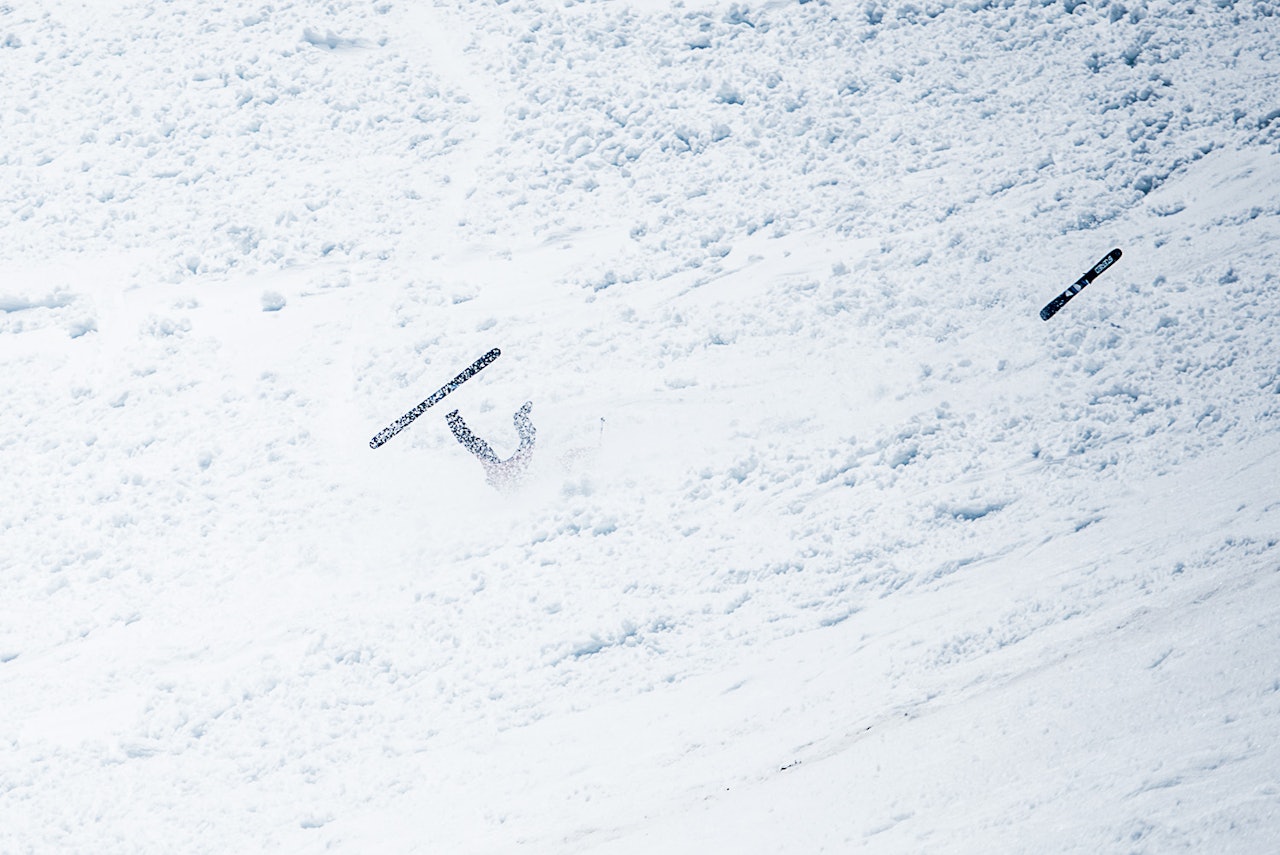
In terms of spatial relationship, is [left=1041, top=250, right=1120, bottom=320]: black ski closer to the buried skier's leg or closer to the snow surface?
the snow surface

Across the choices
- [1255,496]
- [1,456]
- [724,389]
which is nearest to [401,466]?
[724,389]

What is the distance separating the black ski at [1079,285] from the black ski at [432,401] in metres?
2.97

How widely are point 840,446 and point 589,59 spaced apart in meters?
3.74

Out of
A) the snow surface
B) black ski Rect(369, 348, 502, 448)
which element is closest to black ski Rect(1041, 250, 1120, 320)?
the snow surface

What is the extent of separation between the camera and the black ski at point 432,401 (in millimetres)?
7391

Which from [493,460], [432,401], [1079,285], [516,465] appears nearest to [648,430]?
[516,465]

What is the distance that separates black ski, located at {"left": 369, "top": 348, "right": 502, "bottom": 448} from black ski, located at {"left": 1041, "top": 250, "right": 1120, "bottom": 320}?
2972 millimetres

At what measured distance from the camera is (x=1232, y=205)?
24.8 feet

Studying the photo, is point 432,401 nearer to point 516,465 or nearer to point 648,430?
point 516,465

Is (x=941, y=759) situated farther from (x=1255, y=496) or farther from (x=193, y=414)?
(x=193, y=414)

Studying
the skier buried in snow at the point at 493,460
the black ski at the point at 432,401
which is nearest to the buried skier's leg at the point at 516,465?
the skier buried in snow at the point at 493,460

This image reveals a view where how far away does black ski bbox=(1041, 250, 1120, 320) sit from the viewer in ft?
23.7

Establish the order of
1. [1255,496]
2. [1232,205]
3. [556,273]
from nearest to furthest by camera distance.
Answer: [1255,496] < [1232,205] < [556,273]

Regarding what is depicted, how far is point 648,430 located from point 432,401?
3.95 ft
